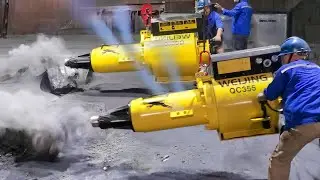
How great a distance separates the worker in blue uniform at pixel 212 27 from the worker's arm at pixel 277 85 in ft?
11.6

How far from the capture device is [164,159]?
15.1ft

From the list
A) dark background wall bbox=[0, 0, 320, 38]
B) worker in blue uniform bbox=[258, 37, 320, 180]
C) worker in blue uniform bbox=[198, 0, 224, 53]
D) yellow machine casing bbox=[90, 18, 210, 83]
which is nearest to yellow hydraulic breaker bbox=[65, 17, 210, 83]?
yellow machine casing bbox=[90, 18, 210, 83]

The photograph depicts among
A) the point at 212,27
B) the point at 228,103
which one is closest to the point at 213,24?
the point at 212,27

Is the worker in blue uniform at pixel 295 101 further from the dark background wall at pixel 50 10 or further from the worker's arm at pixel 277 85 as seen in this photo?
the dark background wall at pixel 50 10

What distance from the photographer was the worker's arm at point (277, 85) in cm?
351

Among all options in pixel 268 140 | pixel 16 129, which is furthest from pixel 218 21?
pixel 16 129

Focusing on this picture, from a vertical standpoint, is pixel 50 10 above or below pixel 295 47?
above

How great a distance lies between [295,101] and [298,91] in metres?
0.08

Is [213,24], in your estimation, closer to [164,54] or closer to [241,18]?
[164,54]

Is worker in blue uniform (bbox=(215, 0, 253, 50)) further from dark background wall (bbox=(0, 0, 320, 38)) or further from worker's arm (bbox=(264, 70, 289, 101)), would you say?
worker's arm (bbox=(264, 70, 289, 101))

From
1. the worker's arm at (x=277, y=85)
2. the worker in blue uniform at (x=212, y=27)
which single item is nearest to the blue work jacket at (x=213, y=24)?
the worker in blue uniform at (x=212, y=27)

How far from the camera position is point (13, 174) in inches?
163

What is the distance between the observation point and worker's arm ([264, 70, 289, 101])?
3508 mm

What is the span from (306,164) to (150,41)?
3.17 meters
